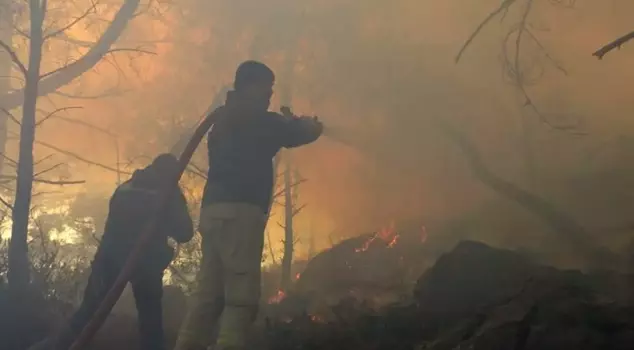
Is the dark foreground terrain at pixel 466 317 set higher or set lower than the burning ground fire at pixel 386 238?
lower

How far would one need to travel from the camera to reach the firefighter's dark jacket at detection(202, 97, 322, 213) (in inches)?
130

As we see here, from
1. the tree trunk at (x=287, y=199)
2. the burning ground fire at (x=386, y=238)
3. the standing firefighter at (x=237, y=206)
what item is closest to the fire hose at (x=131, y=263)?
the standing firefighter at (x=237, y=206)

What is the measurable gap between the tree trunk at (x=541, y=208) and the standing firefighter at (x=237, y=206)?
6727 millimetres

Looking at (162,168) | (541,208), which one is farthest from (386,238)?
(162,168)

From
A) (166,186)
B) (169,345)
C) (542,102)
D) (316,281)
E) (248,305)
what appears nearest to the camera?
(248,305)

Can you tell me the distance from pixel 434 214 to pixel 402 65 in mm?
3827

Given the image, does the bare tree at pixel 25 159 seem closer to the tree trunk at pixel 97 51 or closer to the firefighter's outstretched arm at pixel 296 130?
the tree trunk at pixel 97 51

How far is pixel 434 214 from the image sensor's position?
13.2 meters

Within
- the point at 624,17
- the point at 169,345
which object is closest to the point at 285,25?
the point at 624,17

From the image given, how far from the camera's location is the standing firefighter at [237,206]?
3174 mm

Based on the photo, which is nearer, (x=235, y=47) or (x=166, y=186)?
(x=166, y=186)

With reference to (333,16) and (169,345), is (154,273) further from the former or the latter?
(333,16)

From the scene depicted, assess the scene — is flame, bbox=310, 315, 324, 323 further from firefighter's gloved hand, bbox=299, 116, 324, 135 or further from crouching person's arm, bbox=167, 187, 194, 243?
firefighter's gloved hand, bbox=299, 116, 324, 135

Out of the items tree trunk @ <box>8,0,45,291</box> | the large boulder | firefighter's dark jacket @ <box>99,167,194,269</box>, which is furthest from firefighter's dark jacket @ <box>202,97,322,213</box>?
tree trunk @ <box>8,0,45,291</box>
